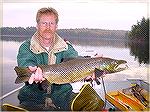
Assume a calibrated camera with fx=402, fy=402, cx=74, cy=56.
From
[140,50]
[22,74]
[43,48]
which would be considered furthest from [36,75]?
[140,50]

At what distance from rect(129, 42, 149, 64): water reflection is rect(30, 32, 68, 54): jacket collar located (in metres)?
0.48

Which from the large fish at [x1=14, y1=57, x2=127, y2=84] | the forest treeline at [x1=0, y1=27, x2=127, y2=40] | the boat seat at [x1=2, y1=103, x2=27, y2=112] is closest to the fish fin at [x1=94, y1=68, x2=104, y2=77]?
the large fish at [x1=14, y1=57, x2=127, y2=84]

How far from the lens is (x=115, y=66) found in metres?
2.93

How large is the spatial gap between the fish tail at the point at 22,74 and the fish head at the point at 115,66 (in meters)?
0.56

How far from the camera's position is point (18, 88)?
9.63ft

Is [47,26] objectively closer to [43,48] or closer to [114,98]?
[43,48]

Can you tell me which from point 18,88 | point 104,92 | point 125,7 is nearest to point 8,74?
point 18,88

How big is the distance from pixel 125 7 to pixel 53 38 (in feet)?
1.88

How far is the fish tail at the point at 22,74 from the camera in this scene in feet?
9.39

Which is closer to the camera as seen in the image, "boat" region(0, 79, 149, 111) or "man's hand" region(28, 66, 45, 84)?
"man's hand" region(28, 66, 45, 84)

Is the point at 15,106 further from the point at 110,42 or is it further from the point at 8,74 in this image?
the point at 110,42

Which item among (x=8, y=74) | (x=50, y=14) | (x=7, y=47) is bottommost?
(x=8, y=74)

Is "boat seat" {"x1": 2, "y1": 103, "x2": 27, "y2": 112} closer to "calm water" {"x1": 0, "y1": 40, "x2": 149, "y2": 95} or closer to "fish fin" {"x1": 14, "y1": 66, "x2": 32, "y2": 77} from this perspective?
"calm water" {"x1": 0, "y1": 40, "x2": 149, "y2": 95}

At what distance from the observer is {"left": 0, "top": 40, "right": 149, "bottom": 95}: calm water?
9.57 ft
